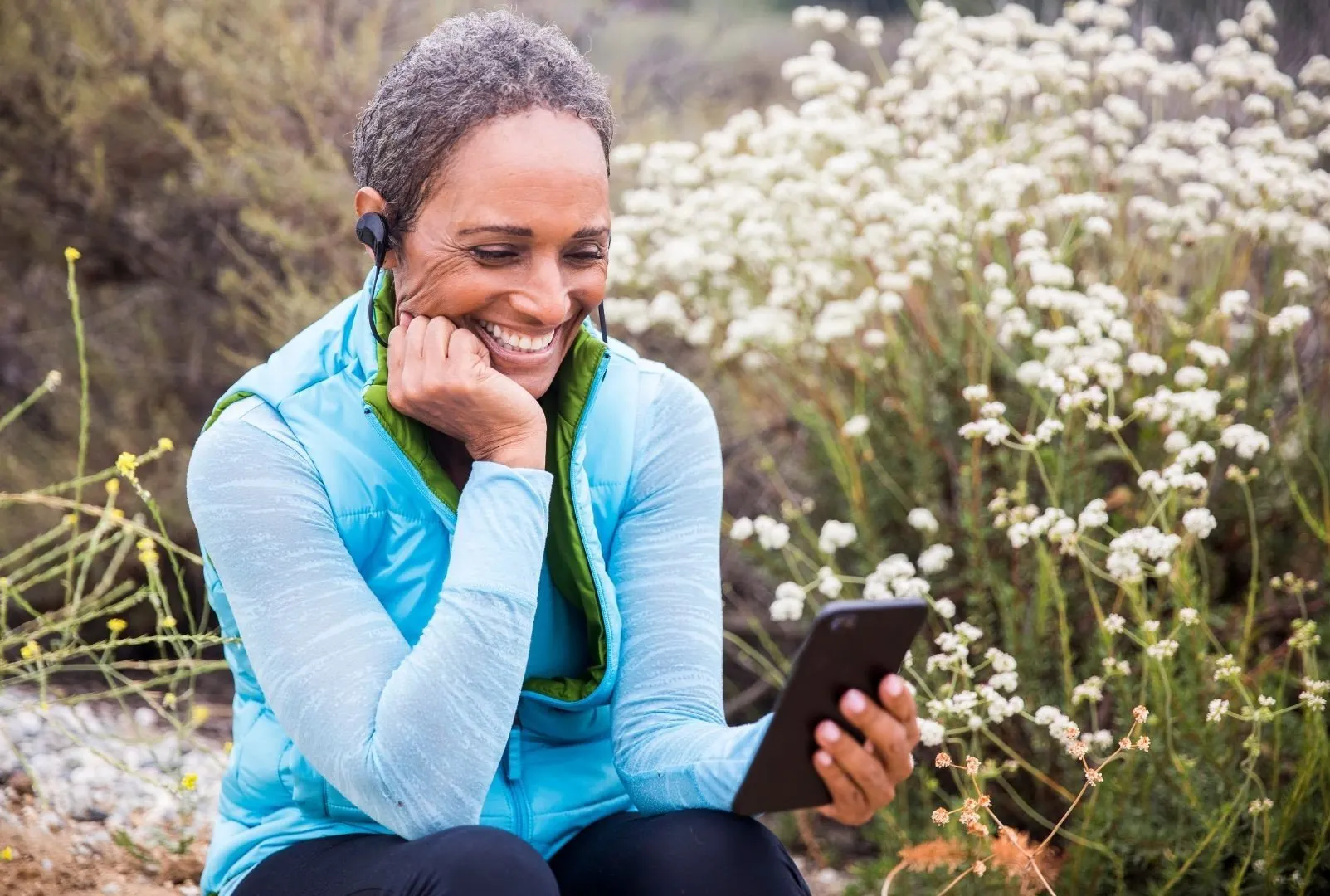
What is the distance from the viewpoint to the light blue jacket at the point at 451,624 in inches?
62.4

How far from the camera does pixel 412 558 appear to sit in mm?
1757

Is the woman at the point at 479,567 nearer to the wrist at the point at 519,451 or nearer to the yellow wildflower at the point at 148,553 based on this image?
the wrist at the point at 519,451

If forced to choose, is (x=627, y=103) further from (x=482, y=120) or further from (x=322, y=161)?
(x=482, y=120)

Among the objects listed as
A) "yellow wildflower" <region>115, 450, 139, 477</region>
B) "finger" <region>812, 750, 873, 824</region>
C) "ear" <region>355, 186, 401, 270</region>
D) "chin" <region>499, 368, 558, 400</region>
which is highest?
"ear" <region>355, 186, 401, 270</region>

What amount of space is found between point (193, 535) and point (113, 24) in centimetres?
165

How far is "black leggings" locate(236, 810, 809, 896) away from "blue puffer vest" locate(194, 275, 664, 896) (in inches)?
2.5

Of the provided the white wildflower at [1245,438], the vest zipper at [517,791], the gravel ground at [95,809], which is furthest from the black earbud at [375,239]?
the white wildflower at [1245,438]

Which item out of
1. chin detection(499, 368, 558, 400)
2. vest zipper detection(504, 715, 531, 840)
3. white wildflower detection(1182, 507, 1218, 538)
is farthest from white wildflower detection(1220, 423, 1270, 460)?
vest zipper detection(504, 715, 531, 840)

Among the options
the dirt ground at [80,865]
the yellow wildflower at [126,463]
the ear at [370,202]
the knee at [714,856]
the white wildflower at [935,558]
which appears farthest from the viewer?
the white wildflower at [935,558]

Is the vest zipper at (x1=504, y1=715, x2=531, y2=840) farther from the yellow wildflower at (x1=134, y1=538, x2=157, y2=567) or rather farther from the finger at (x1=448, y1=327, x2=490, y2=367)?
the yellow wildflower at (x1=134, y1=538, x2=157, y2=567)

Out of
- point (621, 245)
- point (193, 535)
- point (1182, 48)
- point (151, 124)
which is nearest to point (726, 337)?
point (621, 245)

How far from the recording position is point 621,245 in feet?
11.2

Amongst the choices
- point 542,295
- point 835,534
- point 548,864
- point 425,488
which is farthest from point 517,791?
point 835,534

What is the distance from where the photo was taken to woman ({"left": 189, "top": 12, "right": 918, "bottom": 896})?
1.58 meters
